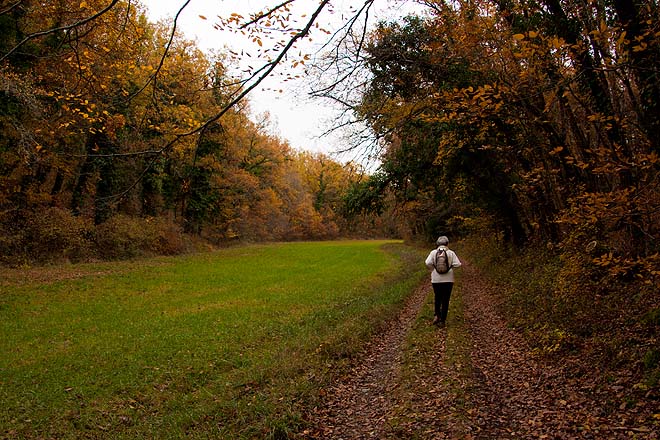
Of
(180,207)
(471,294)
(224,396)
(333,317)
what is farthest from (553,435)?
(180,207)

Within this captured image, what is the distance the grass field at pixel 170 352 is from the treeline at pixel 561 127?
4299 millimetres

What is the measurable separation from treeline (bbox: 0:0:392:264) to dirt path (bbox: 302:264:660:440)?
147 inches

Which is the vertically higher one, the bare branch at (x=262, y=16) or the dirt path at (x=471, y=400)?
the bare branch at (x=262, y=16)

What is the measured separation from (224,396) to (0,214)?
757 inches

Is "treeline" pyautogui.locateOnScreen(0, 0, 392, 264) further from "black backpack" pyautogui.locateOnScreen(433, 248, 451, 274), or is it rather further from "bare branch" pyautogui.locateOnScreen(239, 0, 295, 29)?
"black backpack" pyautogui.locateOnScreen(433, 248, 451, 274)

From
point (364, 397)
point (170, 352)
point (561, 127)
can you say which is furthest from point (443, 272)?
point (170, 352)

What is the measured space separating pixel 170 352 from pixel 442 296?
6.20 meters

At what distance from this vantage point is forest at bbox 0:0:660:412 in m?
4.92

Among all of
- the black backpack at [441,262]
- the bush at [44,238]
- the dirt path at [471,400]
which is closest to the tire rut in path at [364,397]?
the dirt path at [471,400]

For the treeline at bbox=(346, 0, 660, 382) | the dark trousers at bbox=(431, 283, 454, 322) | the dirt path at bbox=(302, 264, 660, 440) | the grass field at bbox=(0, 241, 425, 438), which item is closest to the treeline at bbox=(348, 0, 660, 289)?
the treeline at bbox=(346, 0, 660, 382)

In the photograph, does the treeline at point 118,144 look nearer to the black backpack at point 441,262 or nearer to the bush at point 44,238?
the bush at point 44,238

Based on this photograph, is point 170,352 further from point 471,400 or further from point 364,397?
point 471,400

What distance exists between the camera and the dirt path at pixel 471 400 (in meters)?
4.72

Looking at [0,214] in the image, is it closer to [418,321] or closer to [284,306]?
[284,306]
